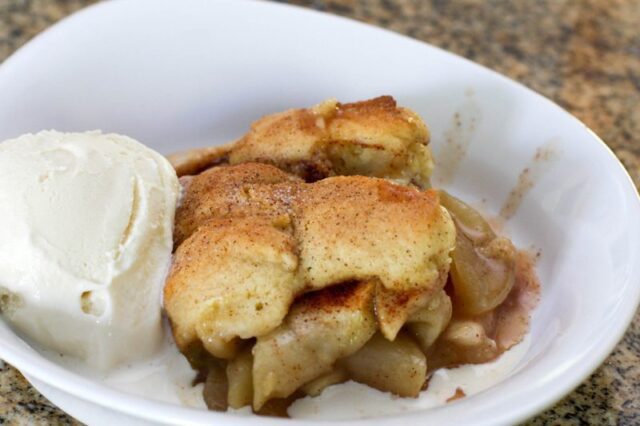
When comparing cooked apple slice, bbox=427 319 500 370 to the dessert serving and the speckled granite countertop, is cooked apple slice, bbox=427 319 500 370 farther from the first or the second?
the speckled granite countertop

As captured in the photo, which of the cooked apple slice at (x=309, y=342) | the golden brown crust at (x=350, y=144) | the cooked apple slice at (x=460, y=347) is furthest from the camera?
the golden brown crust at (x=350, y=144)

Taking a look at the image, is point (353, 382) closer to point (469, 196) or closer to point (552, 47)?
point (469, 196)

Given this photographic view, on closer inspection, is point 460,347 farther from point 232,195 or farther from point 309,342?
point 232,195

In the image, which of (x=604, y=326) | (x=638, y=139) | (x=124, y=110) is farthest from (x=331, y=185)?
(x=638, y=139)

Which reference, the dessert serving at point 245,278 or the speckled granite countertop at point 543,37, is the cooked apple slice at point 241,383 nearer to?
the dessert serving at point 245,278

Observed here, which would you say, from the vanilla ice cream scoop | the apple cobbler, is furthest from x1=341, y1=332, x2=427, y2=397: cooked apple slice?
the vanilla ice cream scoop

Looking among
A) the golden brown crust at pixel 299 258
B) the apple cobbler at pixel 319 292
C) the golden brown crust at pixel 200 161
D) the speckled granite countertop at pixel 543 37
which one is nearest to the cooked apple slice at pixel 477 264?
the apple cobbler at pixel 319 292

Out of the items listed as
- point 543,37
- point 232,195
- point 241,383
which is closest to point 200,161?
point 232,195
